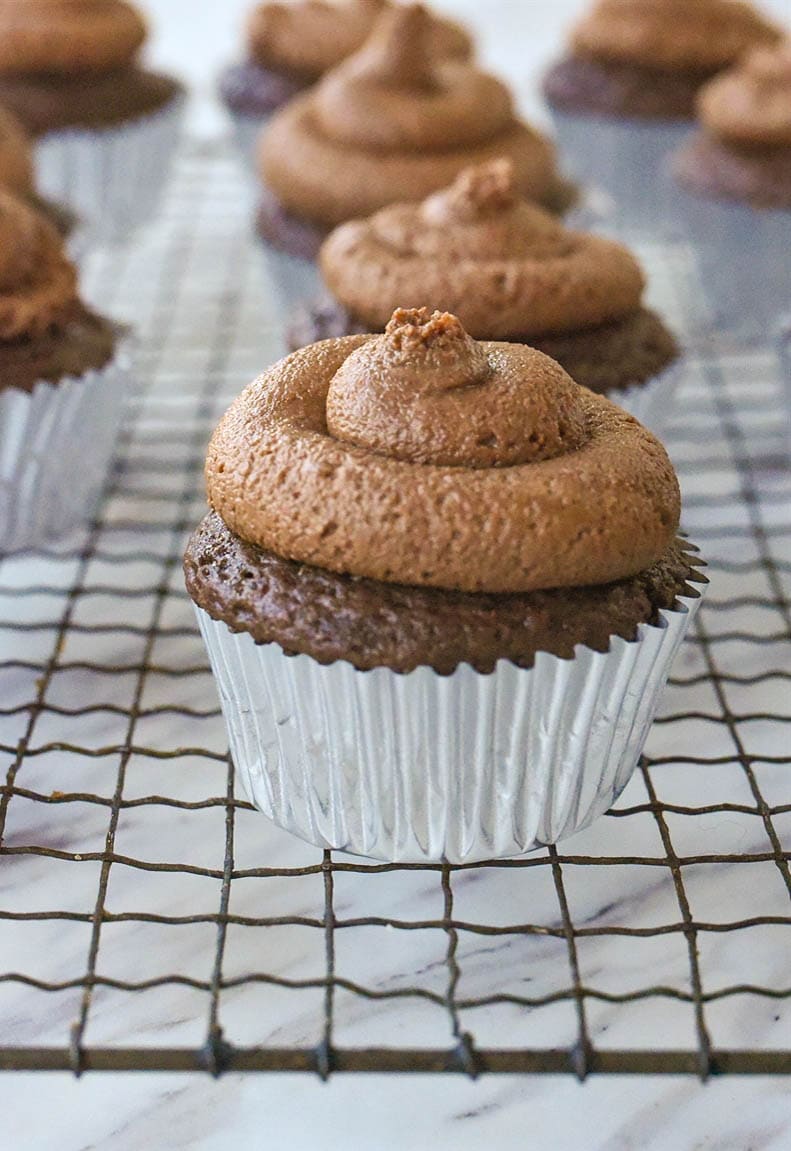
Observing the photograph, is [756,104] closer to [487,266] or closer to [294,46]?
[487,266]

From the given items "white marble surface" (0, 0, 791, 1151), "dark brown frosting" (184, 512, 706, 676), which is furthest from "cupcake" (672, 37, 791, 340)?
"dark brown frosting" (184, 512, 706, 676)

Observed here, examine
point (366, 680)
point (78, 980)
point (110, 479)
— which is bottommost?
point (110, 479)

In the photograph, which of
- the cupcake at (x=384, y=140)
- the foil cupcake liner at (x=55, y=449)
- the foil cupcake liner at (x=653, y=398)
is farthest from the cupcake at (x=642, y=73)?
the foil cupcake liner at (x=55, y=449)

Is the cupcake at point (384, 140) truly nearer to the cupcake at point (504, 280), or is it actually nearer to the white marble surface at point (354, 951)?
the cupcake at point (504, 280)

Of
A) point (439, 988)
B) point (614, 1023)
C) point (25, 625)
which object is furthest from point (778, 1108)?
point (25, 625)

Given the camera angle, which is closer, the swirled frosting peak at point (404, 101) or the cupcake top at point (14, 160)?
the cupcake top at point (14, 160)

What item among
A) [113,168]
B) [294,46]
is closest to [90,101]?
[113,168]

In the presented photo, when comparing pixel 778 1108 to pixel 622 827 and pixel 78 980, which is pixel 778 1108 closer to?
pixel 622 827
